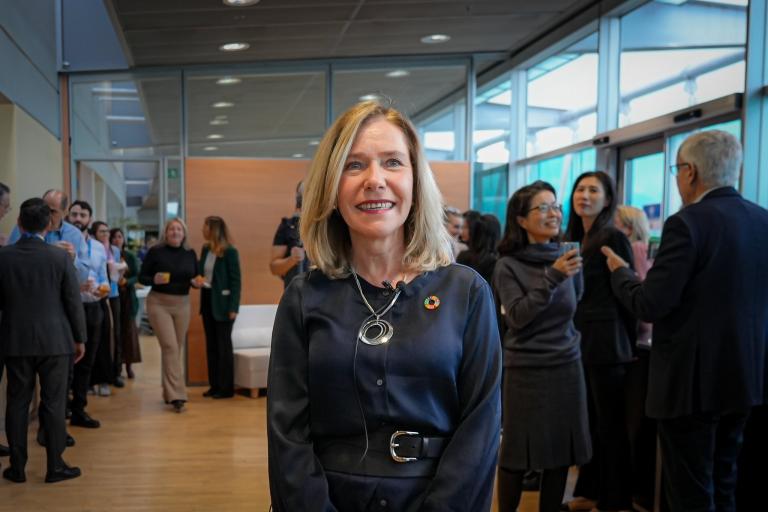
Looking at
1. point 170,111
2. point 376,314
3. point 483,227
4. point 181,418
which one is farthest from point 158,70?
point 376,314

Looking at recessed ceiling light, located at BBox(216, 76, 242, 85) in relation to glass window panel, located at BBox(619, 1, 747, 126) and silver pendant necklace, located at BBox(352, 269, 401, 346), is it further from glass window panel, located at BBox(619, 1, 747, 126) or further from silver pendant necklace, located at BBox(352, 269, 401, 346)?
silver pendant necklace, located at BBox(352, 269, 401, 346)

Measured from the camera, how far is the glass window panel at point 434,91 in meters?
7.88

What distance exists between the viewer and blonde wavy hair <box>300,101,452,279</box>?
142 cm

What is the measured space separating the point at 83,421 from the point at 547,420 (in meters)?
4.16

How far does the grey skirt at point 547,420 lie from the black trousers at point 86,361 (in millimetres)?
4003

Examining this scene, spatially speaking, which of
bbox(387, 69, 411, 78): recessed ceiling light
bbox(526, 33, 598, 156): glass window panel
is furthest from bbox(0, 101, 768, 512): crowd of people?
bbox(387, 69, 411, 78): recessed ceiling light

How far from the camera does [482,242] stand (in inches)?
165

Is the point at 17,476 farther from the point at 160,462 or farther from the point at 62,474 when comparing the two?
the point at 160,462

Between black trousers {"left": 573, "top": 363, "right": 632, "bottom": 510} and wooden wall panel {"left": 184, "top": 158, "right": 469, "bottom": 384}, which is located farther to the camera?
wooden wall panel {"left": 184, "top": 158, "right": 469, "bottom": 384}

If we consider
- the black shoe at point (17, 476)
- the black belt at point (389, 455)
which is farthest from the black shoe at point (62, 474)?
the black belt at point (389, 455)

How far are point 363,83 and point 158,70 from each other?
2.40m

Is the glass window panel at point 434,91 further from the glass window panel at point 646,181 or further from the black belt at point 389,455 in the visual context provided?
the black belt at point 389,455

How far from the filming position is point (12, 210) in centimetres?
560

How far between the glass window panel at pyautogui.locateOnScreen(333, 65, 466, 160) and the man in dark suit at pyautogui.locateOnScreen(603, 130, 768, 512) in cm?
534
